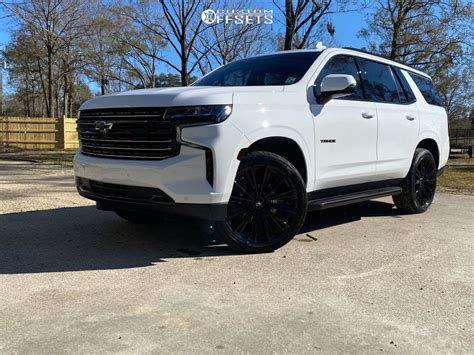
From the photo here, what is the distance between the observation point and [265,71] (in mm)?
5262

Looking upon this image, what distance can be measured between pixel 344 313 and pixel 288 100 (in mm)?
2098

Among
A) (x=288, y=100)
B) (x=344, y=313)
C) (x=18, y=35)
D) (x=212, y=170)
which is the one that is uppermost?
(x=18, y=35)

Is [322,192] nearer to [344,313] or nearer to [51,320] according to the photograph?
[344,313]

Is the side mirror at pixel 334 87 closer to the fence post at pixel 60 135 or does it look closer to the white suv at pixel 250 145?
the white suv at pixel 250 145

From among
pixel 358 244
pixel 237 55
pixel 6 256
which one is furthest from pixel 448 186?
pixel 237 55

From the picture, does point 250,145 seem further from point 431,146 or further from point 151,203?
point 431,146

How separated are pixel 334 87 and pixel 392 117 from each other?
5.11 feet

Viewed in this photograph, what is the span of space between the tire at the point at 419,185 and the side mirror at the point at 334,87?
2.15m

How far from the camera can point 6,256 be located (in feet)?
14.2

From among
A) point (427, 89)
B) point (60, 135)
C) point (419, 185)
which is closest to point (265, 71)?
point (419, 185)

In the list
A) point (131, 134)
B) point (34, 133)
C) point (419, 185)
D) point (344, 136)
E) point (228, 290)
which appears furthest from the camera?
Answer: point (34, 133)

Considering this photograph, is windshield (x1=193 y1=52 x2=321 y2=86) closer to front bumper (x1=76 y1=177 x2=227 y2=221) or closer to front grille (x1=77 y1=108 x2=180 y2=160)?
front grille (x1=77 y1=108 x2=180 y2=160)

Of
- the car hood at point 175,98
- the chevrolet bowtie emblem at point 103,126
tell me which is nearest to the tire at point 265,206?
the car hood at point 175,98

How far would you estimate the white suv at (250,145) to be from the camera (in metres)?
3.91
